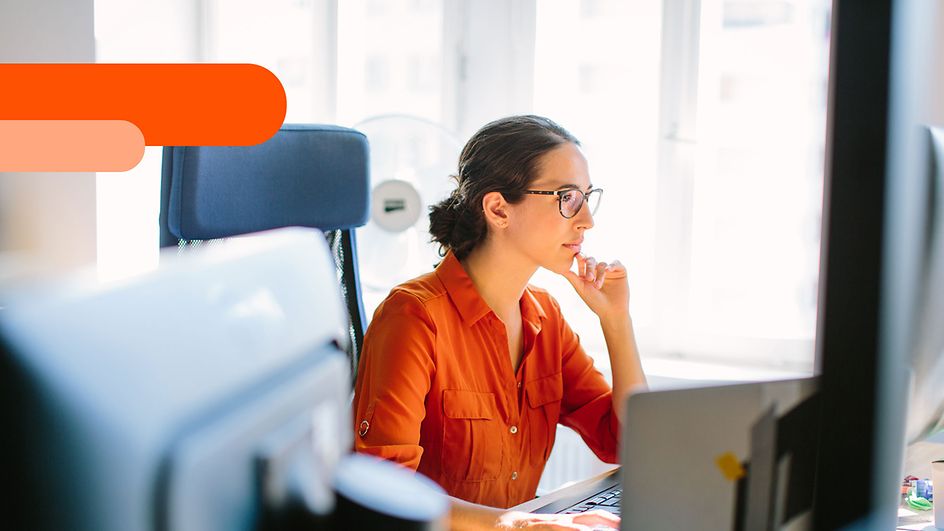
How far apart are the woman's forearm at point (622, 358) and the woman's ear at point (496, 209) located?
0.28 meters

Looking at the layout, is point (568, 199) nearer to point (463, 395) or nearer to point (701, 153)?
point (463, 395)

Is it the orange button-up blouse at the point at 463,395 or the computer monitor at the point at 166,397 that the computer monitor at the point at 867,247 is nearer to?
the computer monitor at the point at 166,397

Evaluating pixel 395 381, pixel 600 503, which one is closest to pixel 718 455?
pixel 600 503

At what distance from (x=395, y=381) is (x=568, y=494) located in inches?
13.8

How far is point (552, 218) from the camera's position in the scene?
5.27 feet

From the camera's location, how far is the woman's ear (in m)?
1.62

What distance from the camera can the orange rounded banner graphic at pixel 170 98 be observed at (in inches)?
33.4

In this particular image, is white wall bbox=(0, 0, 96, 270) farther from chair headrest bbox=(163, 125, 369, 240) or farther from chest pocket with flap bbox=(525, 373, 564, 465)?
chest pocket with flap bbox=(525, 373, 564, 465)

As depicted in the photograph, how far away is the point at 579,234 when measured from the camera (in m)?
1.62

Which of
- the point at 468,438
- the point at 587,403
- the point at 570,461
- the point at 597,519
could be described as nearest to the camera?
the point at 597,519

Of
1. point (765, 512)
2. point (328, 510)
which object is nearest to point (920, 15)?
point (765, 512)

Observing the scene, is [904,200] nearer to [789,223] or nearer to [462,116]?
[789,223]

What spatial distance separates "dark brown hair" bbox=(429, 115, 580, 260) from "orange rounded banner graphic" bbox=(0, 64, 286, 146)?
0.37 m

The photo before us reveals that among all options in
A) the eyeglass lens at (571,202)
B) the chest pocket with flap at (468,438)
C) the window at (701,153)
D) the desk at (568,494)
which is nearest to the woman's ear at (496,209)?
the eyeglass lens at (571,202)
